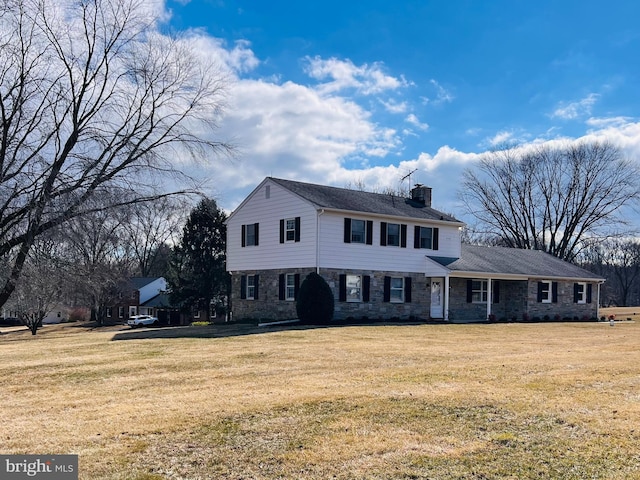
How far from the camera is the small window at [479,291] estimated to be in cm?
2942

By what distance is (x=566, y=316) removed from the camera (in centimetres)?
3219

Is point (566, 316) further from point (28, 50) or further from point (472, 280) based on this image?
point (28, 50)

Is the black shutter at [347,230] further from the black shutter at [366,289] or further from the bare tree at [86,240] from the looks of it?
the bare tree at [86,240]

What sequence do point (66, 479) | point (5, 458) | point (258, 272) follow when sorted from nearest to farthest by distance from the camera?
point (66, 479)
point (5, 458)
point (258, 272)

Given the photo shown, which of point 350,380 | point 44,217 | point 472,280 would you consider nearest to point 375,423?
point 350,380

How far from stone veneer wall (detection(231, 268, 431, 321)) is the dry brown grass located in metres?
11.9

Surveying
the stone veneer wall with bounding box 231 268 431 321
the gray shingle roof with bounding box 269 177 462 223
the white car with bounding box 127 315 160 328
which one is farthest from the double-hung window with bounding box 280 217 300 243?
the white car with bounding box 127 315 160 328

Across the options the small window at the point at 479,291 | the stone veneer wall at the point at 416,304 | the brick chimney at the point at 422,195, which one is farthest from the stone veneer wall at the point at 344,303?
the brick chimney at the point at 422,195

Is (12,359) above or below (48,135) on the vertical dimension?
below

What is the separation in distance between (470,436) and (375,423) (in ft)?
3.45

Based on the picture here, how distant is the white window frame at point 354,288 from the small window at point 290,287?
241cm

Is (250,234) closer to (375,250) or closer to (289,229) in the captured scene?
(289,229)

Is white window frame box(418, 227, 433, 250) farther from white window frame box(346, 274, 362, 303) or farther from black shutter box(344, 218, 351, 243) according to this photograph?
black shutter box(344, 218, 351, 243)

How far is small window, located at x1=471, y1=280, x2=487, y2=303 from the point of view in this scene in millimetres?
29422
